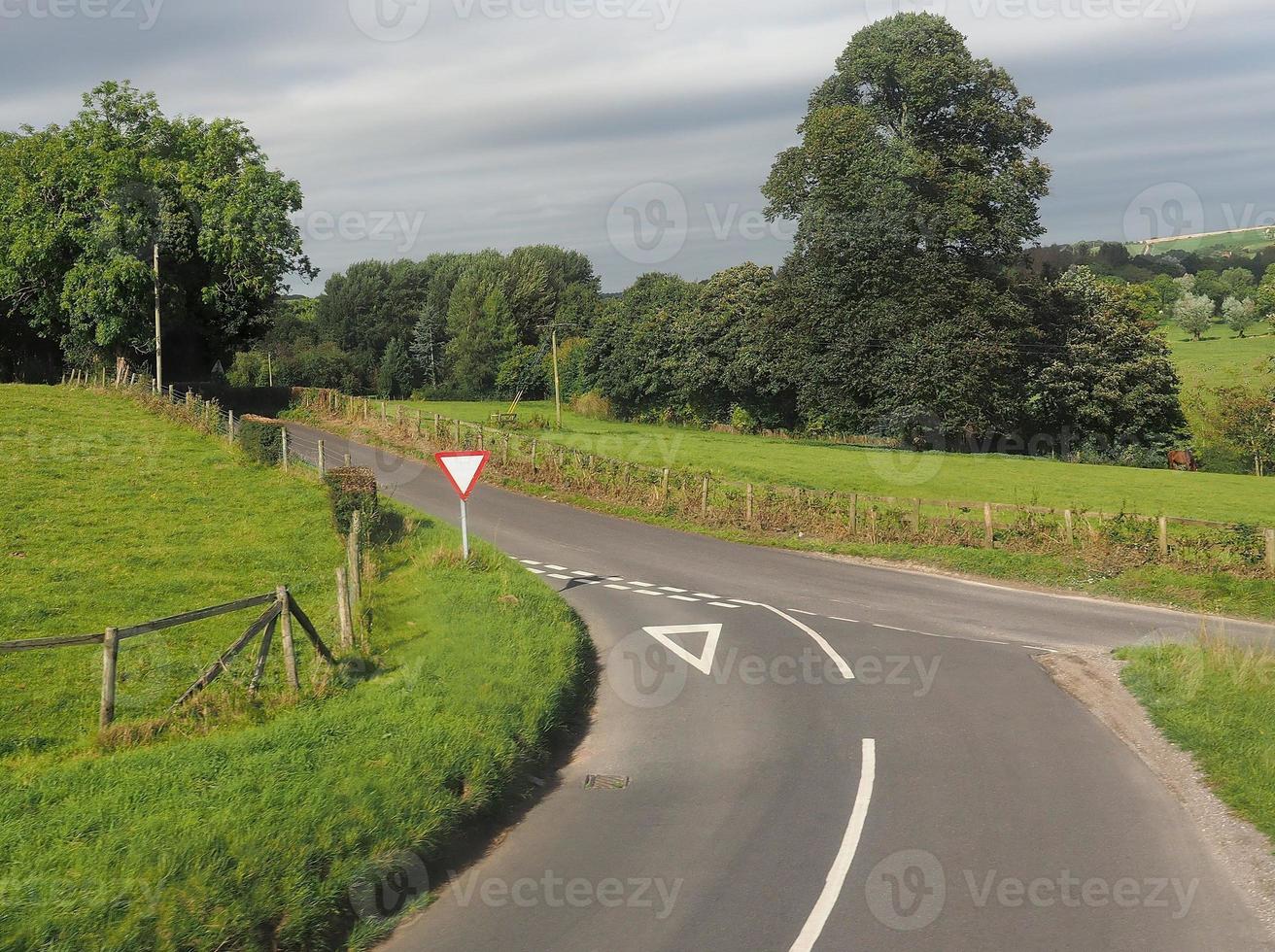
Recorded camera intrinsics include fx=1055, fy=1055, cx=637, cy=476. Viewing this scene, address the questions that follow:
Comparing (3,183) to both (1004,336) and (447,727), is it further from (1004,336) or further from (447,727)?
(447,727)

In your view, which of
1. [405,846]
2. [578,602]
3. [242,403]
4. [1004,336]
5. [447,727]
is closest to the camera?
[405,846]

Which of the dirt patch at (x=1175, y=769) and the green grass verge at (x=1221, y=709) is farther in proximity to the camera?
the green grass verge at (x=1221, y=709)

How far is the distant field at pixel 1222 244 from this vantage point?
178 metres

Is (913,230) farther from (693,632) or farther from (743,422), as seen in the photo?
(693,632)

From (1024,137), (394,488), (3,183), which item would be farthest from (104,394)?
(1024,137)

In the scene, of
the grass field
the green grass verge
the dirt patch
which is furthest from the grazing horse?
the grass field

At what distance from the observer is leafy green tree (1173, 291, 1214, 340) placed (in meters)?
116

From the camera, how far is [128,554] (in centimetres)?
2216

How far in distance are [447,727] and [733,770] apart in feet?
9.99

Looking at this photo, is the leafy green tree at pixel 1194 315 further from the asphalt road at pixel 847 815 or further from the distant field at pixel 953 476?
the asphalt road at pixel 847 815

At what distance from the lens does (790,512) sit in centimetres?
3069

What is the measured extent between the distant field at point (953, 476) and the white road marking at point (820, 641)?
17008 mm

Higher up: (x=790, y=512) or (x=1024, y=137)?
(x=1024, y=137)

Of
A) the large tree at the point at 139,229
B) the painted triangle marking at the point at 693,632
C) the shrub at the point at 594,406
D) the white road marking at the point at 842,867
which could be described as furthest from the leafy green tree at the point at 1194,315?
the white road marking at the point at 842,867
